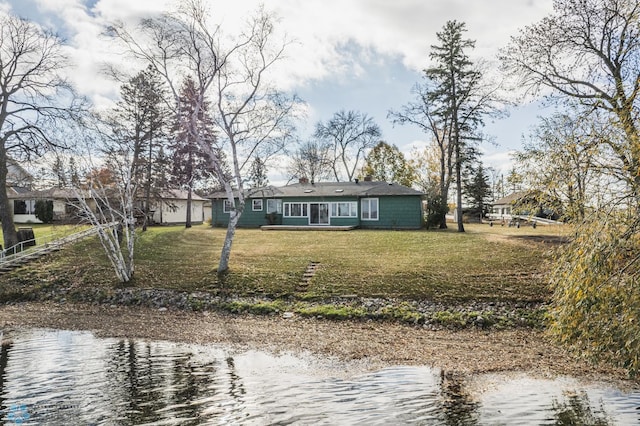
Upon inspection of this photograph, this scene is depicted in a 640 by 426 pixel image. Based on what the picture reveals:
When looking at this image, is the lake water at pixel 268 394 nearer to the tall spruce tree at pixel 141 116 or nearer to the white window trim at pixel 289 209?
the tall spruce tree at pixel 141 116

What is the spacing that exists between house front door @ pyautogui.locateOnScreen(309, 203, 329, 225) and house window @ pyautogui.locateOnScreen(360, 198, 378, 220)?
2646 mm

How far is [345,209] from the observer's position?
1141 inches

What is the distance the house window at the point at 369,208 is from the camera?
93.1 feet

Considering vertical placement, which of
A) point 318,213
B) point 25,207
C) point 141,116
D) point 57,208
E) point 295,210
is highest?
point 141,116

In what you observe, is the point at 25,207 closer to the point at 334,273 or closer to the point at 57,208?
the point at 57,208

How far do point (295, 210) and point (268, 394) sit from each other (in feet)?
76.6

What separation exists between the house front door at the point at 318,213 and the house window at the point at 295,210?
1.62 ft

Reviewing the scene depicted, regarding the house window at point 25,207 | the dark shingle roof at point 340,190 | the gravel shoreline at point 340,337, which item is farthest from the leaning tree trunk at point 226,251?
the house window at point 25,207

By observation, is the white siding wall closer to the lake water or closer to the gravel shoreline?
the gravel shoreline

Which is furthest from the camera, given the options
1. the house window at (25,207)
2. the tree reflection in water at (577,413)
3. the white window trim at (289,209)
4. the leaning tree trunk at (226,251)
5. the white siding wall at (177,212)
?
the house window at (25,207)

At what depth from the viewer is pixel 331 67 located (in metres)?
17.9

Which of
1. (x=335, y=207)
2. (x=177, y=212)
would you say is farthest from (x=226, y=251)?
(x=177, y=212)

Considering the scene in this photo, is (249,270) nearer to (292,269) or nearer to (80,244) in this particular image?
(292,269)

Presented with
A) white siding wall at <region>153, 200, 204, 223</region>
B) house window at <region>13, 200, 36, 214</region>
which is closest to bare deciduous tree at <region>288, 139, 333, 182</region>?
white siding wall at <region>153, 200, 204, 223</region>
